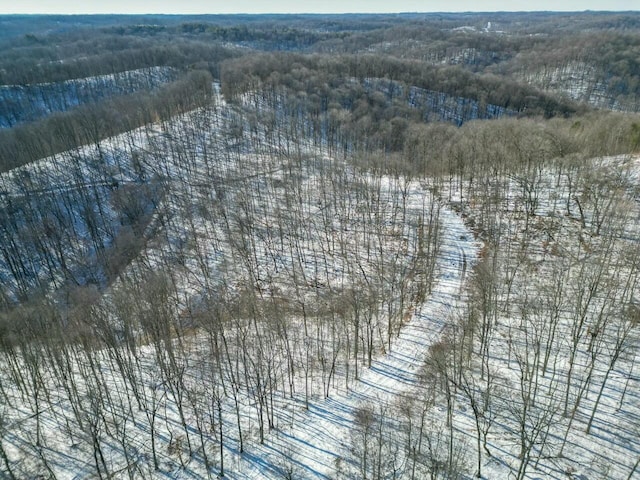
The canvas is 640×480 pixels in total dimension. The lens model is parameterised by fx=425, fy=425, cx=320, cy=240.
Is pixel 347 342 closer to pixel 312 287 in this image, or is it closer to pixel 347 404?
pixel 347 404

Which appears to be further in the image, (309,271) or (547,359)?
(309,271)

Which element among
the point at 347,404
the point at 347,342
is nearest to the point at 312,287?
the point at 347,342

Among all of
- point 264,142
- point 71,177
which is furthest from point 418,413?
point 264,142

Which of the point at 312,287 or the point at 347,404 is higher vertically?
the point at 347,404

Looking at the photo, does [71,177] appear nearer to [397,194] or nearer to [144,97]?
[144,97]

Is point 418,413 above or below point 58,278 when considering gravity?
above
